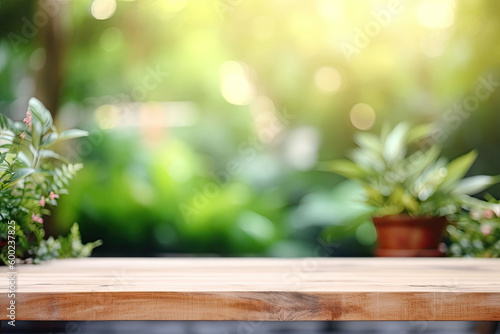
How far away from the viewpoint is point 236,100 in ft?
11.1

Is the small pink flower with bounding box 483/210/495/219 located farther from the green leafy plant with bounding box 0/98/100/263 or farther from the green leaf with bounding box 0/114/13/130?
the green leaf with bounding box 0/114/13/130

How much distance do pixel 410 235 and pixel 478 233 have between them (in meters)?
0.34

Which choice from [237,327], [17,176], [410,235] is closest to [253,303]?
[17,176]

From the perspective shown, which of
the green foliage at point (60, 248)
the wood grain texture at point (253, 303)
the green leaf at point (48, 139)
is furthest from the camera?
the green foliage at point (60, 248)

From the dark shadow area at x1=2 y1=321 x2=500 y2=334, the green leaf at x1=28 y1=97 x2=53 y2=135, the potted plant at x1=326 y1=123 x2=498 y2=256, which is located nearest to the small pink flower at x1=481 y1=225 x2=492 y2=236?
the potted plant at x1=326 y1=123 x2=498 y2=256

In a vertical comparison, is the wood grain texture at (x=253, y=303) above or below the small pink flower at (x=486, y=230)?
above

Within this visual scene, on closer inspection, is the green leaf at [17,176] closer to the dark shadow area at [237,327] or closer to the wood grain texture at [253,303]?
the wood grain texture at [253,303]

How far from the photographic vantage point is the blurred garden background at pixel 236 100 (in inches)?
124

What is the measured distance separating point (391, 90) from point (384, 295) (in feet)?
8.46

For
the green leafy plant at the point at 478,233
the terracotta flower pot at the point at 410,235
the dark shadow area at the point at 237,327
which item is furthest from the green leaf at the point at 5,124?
the green leafy plant at the point at 478,233

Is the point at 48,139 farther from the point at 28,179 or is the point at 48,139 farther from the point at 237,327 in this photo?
the point at 237,327

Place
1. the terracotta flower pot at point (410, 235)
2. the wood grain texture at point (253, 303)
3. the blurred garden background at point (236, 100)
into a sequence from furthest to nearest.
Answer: the blurred garden background at point (236, 100) < the terracotta flower pot at point (410, 235) < the wood grain texture at point (253, 303)

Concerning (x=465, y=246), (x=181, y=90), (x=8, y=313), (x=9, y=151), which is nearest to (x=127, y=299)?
(x=8, y=313)

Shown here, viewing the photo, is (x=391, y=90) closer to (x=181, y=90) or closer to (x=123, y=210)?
(x=181, y=90)
